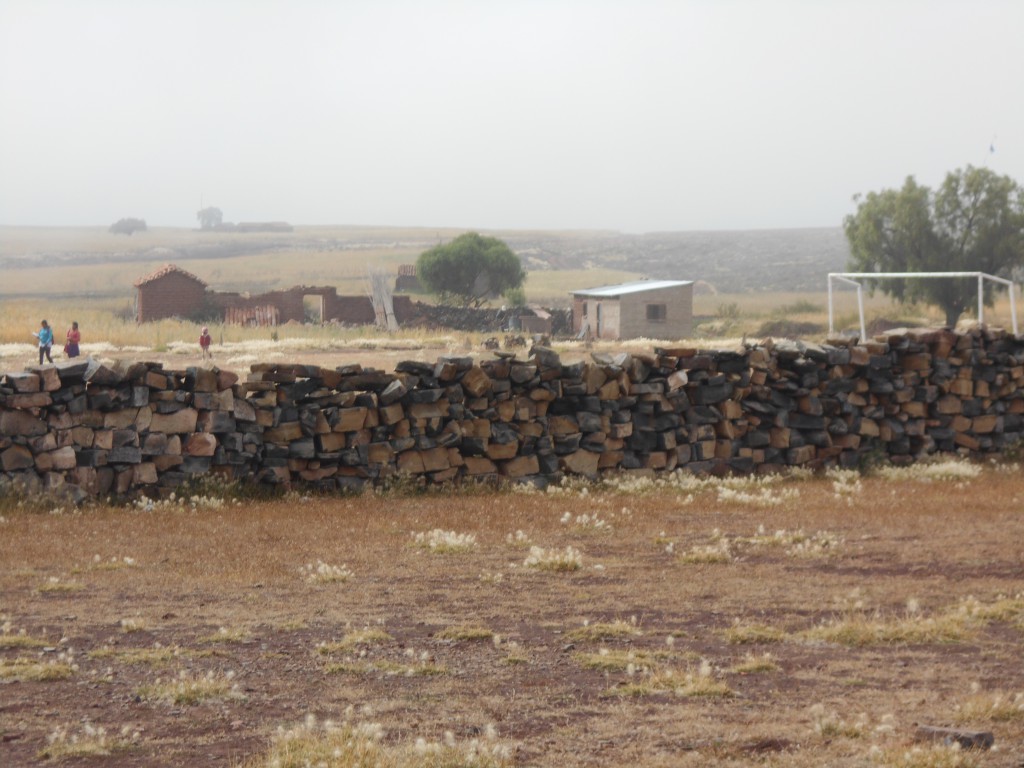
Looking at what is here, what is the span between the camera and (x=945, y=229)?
7669 centimetres

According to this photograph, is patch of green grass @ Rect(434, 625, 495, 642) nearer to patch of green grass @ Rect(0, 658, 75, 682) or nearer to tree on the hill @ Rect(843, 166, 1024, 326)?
patch of green grass @ Rect(0, 658, 75, 682)

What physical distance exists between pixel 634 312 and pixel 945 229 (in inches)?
836

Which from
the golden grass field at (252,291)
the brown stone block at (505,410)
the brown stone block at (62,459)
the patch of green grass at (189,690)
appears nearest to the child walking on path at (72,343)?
the golden grass field at (252,291)

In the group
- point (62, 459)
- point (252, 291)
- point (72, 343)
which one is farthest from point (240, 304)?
point (62, 459)

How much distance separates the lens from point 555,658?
778 cm

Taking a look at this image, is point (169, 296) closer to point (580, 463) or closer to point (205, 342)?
point (205, 342)

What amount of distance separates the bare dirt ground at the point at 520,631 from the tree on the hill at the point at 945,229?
65423 mm

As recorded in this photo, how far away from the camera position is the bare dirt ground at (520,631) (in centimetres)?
630

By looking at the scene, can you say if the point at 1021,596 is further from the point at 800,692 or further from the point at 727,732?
the point at 727,732

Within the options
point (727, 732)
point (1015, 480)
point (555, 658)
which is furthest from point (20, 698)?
point (1015, 480)

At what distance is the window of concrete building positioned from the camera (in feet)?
232

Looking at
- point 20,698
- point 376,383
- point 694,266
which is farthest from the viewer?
point 694,266

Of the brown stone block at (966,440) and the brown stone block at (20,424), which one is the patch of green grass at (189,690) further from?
the brown stone block at (966,440)

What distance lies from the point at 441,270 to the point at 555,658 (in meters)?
87.7
